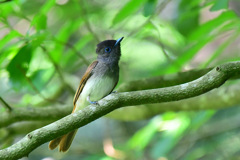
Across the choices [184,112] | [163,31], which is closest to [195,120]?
[184,112]

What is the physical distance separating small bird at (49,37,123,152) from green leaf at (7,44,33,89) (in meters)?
0.62

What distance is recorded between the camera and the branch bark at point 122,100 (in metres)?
2.38

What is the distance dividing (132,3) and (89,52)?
1903 millimetres

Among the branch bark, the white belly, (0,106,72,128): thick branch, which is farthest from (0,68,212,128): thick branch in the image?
the branch bark

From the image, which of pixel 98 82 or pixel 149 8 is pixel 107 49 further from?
pixel 149 8

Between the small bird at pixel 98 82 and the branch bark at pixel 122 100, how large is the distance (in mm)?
971

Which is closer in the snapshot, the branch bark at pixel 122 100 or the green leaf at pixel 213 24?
the branch bark at pixel 122 100

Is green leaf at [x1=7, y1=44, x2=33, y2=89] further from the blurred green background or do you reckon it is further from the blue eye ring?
the blue eye ring

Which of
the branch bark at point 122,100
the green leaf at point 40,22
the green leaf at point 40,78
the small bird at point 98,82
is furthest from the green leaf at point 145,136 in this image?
the green leaf at point 40,22

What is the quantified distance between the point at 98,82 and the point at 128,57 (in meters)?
1.27

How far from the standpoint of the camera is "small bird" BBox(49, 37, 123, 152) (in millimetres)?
3566

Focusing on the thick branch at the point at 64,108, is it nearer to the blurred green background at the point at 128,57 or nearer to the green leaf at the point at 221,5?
the blurred green background at the point at 128,57

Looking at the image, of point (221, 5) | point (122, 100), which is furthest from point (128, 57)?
point (122, 100)

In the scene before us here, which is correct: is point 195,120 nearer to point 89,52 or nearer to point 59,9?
point 89,52
